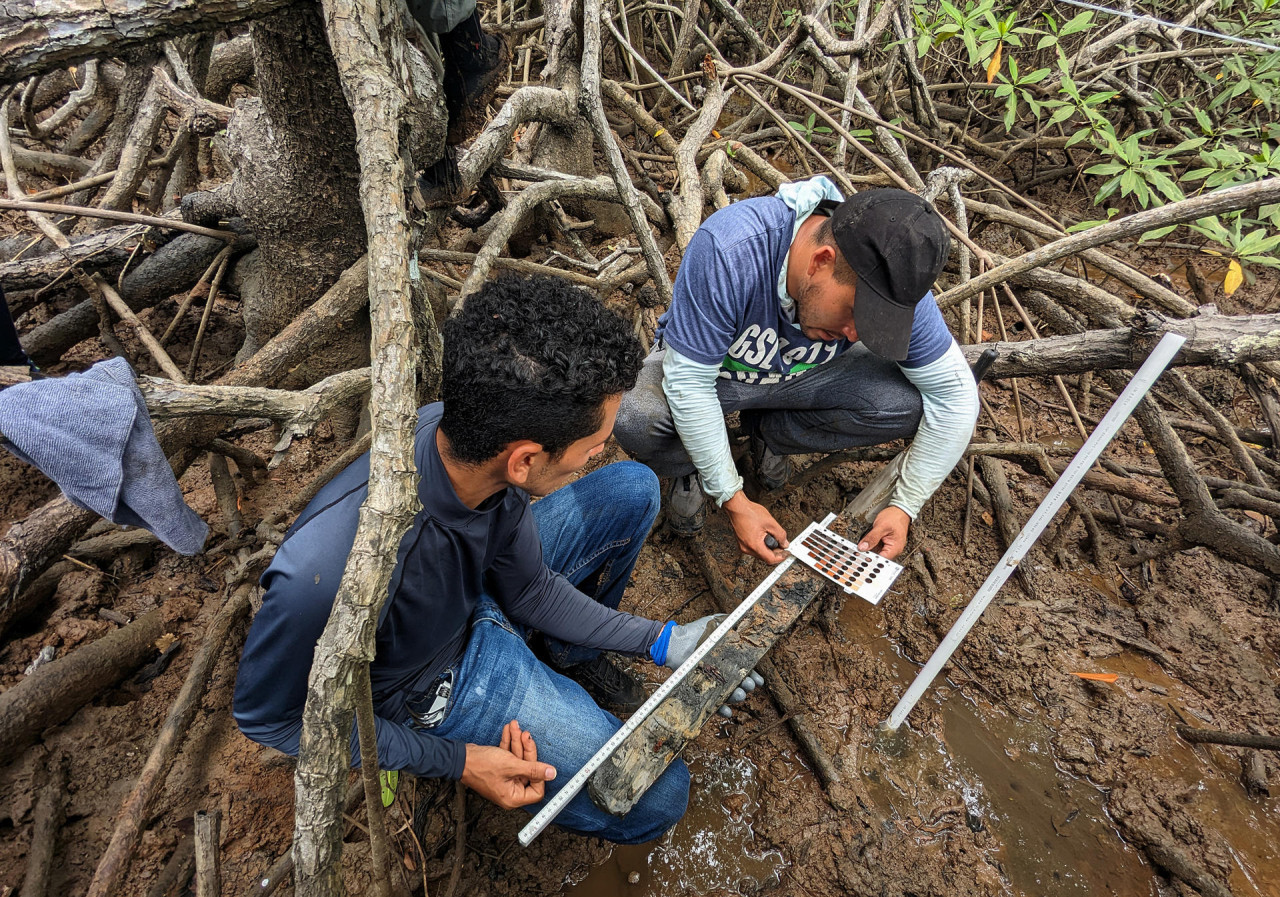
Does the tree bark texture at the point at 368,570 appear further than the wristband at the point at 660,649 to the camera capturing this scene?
No

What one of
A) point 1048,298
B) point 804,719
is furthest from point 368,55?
point 1048,298

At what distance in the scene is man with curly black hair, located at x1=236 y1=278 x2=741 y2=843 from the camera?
3.97ft

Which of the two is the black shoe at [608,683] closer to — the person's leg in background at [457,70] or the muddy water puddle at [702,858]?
the muddy water puddle at [702,858]

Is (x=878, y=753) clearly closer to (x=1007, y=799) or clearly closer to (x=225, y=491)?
(x=1007, y=799)

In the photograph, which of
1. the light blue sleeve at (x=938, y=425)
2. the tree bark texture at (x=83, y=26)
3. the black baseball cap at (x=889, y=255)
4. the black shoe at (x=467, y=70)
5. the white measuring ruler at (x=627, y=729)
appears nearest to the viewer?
the tree bark texture at (x=83, y=26)

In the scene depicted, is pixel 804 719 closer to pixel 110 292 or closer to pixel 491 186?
pixel 491 186

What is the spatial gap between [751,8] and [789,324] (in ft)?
16.8

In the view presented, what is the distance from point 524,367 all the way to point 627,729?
97 centimetres

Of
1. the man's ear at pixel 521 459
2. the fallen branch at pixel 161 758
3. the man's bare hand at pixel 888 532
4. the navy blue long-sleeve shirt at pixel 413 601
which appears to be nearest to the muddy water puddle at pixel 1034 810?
the man's bare hand at pixel 888 532

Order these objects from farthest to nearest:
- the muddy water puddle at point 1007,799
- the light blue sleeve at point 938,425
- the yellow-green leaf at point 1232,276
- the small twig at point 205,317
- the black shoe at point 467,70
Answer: the small twig at point 205,317
the yellow-green leaf at point 1232,276
the light blue sleeve at point 938,425
the black shoe at point 467,70
the muddy water puddle at point 1007,799

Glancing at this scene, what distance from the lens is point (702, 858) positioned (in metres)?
1.82

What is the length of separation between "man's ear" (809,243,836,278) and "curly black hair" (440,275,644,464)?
764 millimetres

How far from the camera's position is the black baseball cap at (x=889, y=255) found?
1.58 meters

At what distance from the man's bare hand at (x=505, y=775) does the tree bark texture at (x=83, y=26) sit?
172cm
